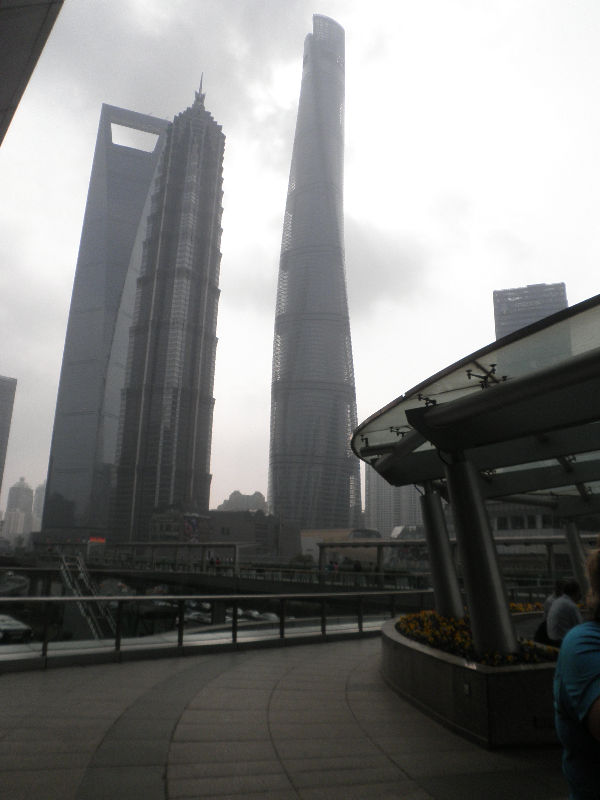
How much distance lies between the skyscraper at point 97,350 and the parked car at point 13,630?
15840 centimetres

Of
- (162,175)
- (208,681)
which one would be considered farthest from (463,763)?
(162,175)

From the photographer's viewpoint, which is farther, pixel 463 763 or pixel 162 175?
pixel 162 175

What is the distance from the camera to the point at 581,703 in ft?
6.73

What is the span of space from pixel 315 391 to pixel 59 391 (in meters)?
85.0

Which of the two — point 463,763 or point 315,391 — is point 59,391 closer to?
point 315,391

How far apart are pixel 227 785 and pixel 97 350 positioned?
17865 cm

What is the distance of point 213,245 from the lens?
17962 centimetres

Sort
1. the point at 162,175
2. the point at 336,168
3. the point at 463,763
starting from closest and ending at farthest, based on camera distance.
Answer: the point at 463,763 < the point at 336,168 < the point at 162,175

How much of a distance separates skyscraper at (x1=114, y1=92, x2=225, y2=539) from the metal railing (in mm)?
132871

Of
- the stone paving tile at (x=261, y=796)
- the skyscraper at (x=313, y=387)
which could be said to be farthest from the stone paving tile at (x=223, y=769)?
the skyscraper at (x=313, y=387)

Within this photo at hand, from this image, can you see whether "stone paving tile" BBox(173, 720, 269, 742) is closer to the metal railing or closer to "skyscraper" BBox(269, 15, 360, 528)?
the metal railing

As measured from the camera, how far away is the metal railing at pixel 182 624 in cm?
876

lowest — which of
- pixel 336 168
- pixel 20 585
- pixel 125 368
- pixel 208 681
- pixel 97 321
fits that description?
pixel 208 681

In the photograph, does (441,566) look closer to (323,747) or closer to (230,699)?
(230,699)
